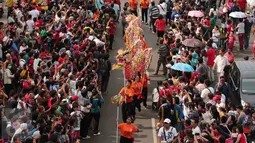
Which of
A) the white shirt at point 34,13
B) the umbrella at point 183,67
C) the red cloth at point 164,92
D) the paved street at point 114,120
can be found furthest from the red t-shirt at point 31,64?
the white shirt at point 34,13

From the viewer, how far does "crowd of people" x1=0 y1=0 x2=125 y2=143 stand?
15.2m

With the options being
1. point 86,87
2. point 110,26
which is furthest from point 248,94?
point 110,26

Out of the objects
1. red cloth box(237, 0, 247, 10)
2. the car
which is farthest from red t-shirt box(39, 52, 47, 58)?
red cloth box(237, 0, 247, 10)

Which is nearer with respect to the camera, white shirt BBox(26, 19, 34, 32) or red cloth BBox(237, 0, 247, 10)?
white shirt BBox(26, 19, 34, 32)

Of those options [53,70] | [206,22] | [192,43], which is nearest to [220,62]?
[192,43]

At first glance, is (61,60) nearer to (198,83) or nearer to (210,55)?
(198,83)

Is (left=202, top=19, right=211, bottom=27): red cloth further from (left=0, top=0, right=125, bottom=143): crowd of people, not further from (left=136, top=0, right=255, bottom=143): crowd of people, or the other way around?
(left=0, top=0, right=125, bottom=143): crowd of people

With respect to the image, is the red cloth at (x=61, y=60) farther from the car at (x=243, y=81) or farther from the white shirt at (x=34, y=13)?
the white shirt at (x=34, y=13)

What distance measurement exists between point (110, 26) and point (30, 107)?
32.3 ft

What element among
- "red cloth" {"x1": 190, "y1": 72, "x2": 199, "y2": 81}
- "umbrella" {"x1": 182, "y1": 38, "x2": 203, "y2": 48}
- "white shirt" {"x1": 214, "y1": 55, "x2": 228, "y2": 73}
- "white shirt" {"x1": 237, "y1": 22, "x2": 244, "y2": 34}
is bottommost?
"red cloth" {"x1": 190, "y1": 72, "x2": 199, "y2": 81}

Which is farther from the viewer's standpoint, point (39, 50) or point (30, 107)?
point (39, 50)

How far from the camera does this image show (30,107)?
1620cm

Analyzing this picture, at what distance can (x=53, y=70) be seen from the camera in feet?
62.8

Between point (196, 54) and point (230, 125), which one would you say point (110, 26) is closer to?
point (196, 54)
